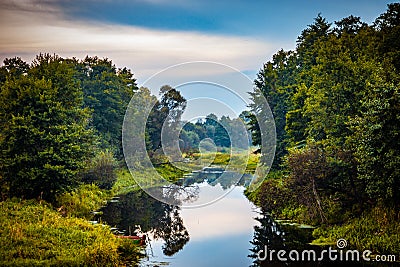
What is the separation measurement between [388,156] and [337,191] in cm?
536

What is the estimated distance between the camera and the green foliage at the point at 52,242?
1567 cm

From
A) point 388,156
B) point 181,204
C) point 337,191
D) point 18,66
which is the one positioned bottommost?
point 181,204

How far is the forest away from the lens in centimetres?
1881

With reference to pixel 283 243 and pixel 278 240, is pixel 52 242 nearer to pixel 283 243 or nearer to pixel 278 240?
pixel 283 243

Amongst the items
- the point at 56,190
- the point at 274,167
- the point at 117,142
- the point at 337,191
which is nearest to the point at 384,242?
the point at 337,191

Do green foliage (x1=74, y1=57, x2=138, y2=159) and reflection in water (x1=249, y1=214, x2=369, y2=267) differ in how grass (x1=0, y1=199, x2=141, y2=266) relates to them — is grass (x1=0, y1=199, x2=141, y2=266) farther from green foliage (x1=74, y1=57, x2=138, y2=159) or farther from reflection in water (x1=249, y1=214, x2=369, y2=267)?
green foliage (x1=74, y1=57, x2=138, y2=159)

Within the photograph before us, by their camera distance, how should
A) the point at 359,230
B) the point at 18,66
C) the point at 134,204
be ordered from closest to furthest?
the point at 359,230 → the point at 134,204 → the point at 18,66

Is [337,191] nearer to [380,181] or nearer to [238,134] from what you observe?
[380,181]


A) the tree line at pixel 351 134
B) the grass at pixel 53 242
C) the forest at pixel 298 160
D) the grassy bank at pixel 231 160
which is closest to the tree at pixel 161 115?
the grassy bank at pixel 231 160

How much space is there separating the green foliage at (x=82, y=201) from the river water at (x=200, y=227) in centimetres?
107

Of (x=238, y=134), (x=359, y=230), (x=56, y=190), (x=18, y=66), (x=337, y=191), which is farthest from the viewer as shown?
(x=18, y=66)

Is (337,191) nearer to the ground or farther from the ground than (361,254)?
farther from the ground

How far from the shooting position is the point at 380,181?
19.4 meters

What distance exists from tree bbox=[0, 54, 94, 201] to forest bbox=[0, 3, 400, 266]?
2.3 inches
